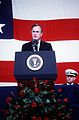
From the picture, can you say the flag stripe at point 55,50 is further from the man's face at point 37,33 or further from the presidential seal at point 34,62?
the presidential seal at point 34,62

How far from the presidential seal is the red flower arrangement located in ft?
0.59

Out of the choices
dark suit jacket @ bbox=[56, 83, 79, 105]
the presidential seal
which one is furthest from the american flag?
the presidential seal

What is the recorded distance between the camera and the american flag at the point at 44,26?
542cm

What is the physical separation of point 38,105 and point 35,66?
0.44m

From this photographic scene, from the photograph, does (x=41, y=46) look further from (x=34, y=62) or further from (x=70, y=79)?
(x=34, y=62)

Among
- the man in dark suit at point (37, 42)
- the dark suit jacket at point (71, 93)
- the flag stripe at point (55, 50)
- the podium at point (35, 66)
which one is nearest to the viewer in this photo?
the podium at point (35, 66)

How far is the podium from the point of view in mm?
3838

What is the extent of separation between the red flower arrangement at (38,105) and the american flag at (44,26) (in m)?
1.49

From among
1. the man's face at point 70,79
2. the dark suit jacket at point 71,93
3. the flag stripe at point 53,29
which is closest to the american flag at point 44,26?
the flag stripe at point 53,29

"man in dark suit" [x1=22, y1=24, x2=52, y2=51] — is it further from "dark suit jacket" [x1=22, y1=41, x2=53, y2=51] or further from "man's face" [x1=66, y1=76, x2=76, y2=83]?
"man's face" [x1=66, y1=76, x2=76, y2=83]

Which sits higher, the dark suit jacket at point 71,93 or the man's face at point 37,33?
the man's face at point 37,33

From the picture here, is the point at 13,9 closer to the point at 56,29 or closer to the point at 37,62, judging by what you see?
the point at 56,29

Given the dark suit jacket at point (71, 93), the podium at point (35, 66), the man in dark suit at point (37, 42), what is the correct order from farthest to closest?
the man in dark suit at point (37, 42) → the dark suit jacket at point (71, 93) → the podium at point (35, 66)

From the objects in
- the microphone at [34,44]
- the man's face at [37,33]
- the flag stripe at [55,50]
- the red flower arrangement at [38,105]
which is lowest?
the red flower arrangement at [38,105]
